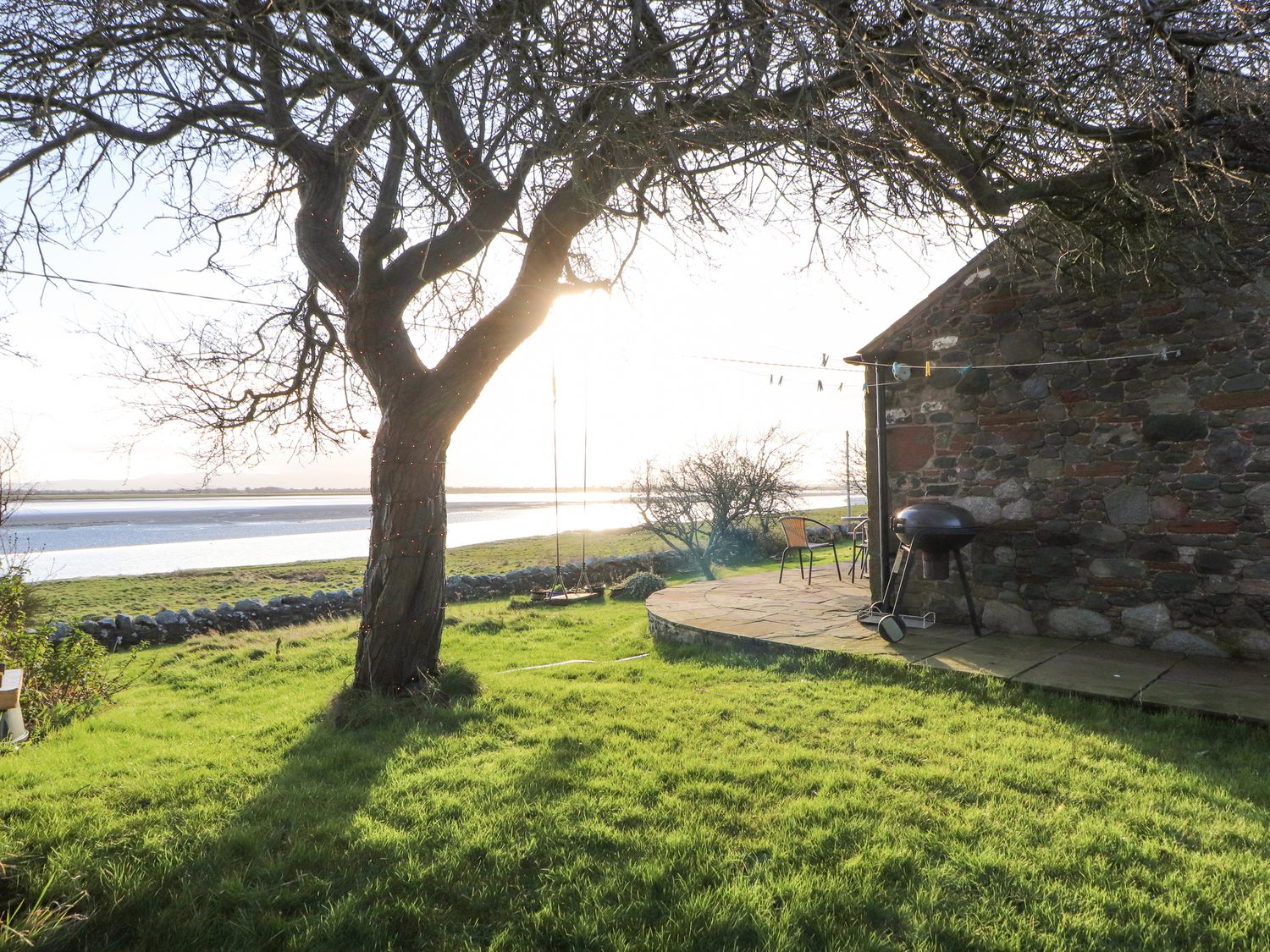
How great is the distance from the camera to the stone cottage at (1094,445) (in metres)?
4.89

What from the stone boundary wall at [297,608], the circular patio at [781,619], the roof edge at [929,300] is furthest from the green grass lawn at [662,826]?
the stone boundary wall at [297,608]

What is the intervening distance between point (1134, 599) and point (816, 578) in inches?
182

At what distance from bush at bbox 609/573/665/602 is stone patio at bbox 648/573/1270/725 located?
3643 mm

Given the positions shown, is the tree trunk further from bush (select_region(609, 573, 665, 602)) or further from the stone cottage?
bush (select_region(609, 573, 665, 602))

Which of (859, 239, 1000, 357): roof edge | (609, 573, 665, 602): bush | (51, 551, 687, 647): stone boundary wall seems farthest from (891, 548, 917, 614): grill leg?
(51, 551, 687, 647): stone boundary wall

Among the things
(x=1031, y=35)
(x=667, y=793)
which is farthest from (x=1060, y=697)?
(x=1031, y=35)

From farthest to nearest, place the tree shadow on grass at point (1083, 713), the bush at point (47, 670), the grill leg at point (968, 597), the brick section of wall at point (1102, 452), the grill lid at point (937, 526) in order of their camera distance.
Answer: the grill leg at point (968, 597)
the grill lid at point (937, 526)
the bush at point (47, 670)
the brick section of wall at point (1102, 452)
the tree shadow on grass at point (1083, 713)

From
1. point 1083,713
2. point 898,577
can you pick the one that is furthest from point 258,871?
point 898,577

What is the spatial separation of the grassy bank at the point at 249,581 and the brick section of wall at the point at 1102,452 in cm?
999

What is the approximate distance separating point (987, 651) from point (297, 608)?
1145cm

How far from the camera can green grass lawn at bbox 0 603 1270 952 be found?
7.25 ft

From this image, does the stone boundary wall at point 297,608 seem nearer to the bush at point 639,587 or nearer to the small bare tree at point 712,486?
the small bare tree at point 712,486

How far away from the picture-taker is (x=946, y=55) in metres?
2.95

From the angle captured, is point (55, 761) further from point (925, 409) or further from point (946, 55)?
point (925, 409)
